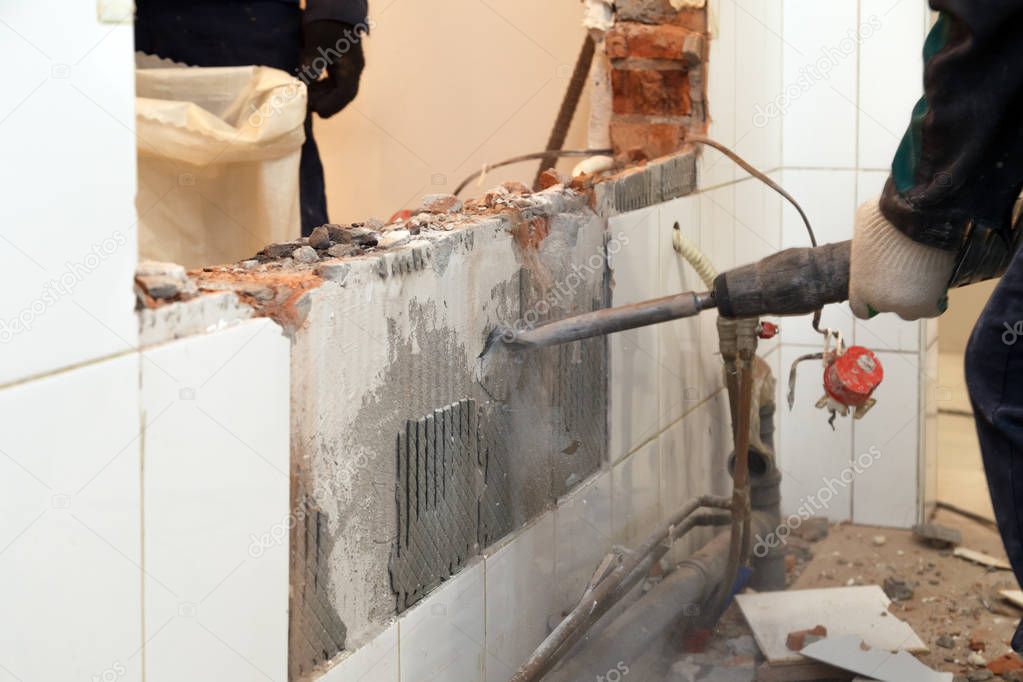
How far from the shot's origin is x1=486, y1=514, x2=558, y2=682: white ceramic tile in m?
2.06

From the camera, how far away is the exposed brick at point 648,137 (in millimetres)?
2850

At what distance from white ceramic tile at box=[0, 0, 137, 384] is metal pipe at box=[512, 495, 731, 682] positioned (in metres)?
1.05

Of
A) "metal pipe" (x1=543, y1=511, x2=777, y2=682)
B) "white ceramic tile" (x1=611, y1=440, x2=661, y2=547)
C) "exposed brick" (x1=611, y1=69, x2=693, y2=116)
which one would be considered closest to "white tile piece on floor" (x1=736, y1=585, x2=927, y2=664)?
"metal pipe" (x1=543, y1=511, x2=777, y2=682)

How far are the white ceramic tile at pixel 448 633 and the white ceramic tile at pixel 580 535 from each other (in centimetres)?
31

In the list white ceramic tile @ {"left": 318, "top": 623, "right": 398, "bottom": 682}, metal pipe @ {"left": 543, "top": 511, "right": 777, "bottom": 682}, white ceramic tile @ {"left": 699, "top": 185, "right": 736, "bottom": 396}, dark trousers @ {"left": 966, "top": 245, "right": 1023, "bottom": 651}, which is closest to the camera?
dark trousers @ {"left": 966, "top": 245, "right": 1023, "bottom": 651}

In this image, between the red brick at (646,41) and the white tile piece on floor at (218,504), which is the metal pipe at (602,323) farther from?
the red brick at (646,41)

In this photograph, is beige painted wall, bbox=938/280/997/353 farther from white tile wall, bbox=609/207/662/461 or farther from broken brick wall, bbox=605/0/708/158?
white tile wall, bbox=609/207/662/461

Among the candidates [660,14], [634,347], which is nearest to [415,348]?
[634,347]

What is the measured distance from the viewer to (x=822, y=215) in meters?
3.37

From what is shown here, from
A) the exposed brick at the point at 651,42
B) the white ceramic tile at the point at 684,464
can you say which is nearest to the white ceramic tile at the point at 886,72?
the exposed brick at the point at 651,42

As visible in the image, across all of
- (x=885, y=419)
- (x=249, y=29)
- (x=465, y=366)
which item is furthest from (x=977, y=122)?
(x=885, y=419)

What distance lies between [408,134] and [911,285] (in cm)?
227

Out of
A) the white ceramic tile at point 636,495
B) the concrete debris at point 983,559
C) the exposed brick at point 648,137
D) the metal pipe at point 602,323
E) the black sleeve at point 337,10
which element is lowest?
the concrete debris at point 983,559

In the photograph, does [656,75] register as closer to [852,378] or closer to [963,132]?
[852,378]
